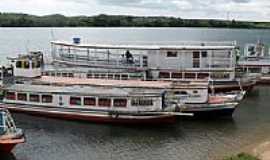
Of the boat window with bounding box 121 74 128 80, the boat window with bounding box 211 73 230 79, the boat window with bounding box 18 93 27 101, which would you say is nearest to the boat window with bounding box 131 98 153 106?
the boat window with bounding box 18 93 27 101

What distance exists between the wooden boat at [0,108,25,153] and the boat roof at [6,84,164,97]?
10581 millimetres

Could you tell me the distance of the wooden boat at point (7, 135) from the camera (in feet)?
95.9

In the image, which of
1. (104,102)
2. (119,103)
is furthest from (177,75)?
(104,102)

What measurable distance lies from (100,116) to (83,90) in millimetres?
2768

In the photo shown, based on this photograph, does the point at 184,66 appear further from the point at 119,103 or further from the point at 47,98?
the point at 47,98

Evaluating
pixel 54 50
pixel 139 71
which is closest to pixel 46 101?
pixel 139 71

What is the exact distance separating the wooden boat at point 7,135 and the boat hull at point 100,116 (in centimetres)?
1015

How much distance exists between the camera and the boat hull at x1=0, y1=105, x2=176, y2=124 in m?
38.9

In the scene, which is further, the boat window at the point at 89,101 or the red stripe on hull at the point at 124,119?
the boat window at the point at 89,101

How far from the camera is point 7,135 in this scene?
29688 mm

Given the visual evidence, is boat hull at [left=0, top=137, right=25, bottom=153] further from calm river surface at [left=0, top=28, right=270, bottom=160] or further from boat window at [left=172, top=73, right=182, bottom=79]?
boat window at [left=172, top=73, right=182, bottom=79]

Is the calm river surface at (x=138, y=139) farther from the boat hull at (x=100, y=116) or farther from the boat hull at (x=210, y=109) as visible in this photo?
the boat hull at (x=210, y=109)

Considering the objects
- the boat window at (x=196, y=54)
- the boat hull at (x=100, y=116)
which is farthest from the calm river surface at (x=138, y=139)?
the boat window at (x=196, y=54)

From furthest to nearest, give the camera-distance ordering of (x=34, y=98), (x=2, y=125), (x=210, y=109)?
(x=34, y=98) < (x=210, y=109) < (x=2, y=125)
